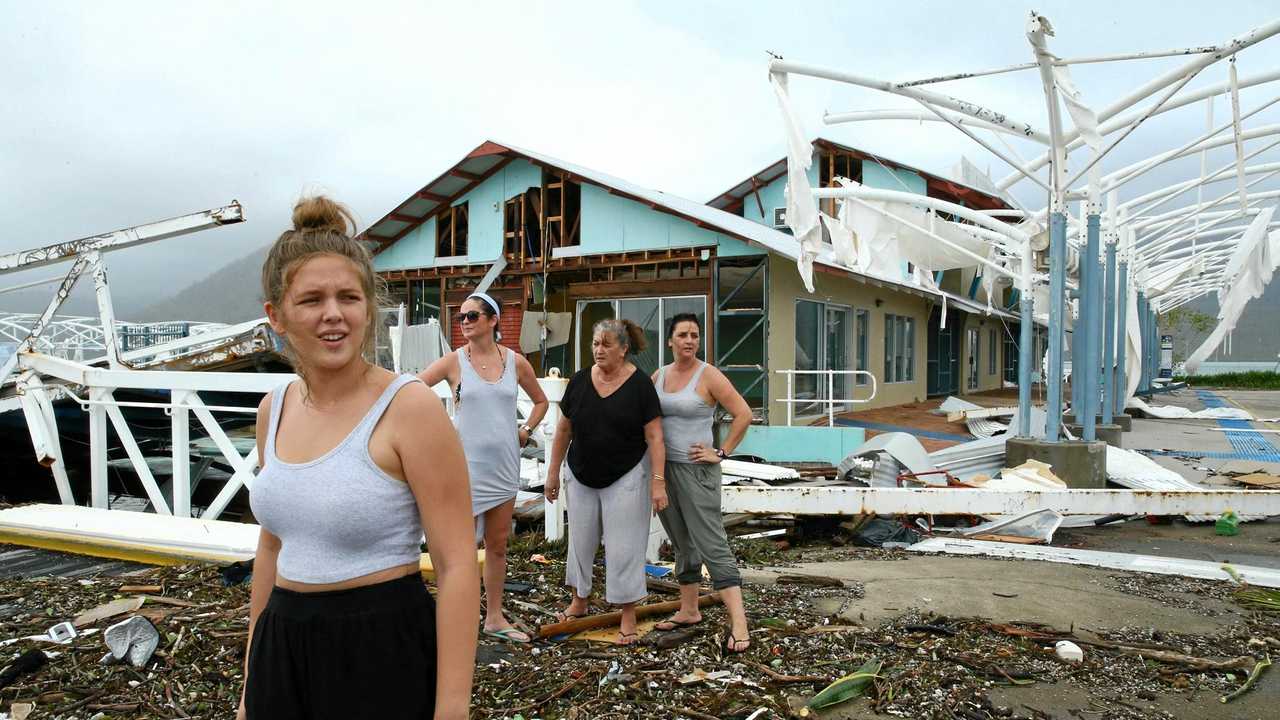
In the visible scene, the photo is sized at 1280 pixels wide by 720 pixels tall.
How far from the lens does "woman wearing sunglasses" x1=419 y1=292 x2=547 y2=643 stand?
3805 mm

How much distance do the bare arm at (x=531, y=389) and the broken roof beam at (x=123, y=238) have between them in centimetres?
550

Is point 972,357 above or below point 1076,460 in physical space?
above

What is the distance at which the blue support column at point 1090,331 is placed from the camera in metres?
8.69

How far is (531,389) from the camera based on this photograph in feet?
14.4

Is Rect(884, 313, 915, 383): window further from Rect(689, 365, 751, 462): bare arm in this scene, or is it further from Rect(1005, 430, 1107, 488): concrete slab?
Rect(689, 365, 751, 462): bare arm

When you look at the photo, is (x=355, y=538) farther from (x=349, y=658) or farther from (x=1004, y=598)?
(x=1004, y=598)

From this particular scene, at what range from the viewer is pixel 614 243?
13477 mm

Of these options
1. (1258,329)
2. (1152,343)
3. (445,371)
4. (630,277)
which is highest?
(1258,329)

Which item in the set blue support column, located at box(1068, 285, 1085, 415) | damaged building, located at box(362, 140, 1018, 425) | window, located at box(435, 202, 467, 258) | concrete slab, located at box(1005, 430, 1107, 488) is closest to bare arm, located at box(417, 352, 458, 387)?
concrete slab, located at box(1005, 430, 1107, 488)

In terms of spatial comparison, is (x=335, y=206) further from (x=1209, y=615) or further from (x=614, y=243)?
(x=614, y=243)

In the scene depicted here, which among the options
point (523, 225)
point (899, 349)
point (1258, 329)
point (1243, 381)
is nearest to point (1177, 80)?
point (523, 225)

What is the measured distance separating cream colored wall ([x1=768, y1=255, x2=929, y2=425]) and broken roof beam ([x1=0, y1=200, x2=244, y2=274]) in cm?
759

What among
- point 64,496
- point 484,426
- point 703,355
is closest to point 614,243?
point 703,355

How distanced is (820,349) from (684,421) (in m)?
10.8
